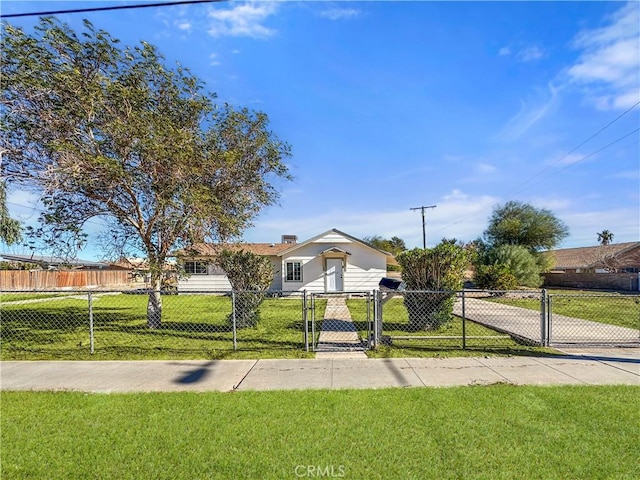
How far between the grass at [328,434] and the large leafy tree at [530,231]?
1212 inches

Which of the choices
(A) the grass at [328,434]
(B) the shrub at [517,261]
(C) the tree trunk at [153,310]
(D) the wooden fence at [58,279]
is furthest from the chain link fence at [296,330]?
(D) the wooden fence at [58,279]

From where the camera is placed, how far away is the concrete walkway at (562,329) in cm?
783

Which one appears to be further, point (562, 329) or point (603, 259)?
point (603, 259)

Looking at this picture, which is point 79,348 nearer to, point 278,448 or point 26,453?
point 26,453

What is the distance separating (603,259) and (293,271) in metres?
25.5

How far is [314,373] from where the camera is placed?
18.6ft

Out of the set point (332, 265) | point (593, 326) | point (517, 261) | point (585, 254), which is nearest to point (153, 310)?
point (332, 265)

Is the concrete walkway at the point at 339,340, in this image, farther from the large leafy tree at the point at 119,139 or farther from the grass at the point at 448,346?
the large leafy tree at the point at 119,139

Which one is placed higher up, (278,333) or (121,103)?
(121,103)

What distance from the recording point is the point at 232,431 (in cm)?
361

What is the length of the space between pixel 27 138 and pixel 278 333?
715 centimetres

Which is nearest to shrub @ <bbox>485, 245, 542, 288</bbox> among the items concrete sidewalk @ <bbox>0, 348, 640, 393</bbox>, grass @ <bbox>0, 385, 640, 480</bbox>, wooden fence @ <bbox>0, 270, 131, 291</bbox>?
concrete sidewalk @ <bbox>0, 348, 640, 393</bbox>

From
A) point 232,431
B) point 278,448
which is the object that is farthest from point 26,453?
point 278,448

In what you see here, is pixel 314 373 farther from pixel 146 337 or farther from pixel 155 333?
pixel 155 333
